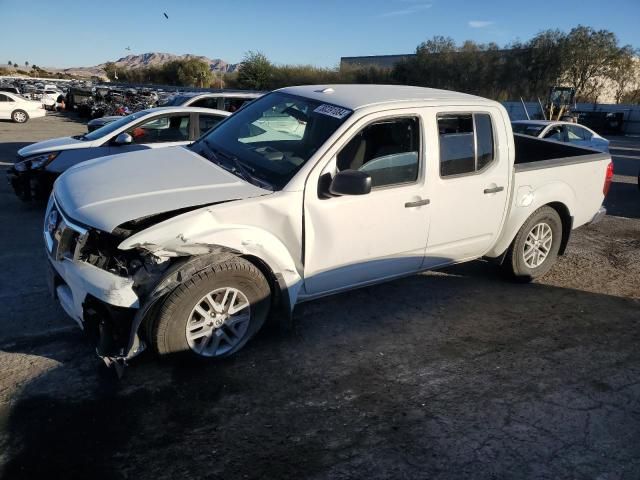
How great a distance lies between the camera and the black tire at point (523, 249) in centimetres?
480

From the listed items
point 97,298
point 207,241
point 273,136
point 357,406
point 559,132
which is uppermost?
point 559,132

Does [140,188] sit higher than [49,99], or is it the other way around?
[49,99]

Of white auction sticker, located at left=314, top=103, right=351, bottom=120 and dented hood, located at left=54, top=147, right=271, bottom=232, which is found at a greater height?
white auction sticker, located at left=314, top=103, right=351, bottom=120

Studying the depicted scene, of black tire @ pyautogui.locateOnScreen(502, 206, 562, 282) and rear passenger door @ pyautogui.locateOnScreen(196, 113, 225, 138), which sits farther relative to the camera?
rear passenger door @ pyautogui.locateOnScreen(196, 113, 225, 138)

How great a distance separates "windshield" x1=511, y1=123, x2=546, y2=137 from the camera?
449 inches

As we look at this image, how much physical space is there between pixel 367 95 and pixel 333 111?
1.41 ft

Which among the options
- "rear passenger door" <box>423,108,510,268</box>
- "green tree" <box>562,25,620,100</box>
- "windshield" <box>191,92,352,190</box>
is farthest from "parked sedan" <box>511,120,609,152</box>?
"green tree" <box>562,25,620,100</box>

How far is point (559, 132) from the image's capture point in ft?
39.0

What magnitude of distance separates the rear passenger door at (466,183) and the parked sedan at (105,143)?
176 inches

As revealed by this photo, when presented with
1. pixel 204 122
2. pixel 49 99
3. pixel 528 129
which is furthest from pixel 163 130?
pixel 49 99

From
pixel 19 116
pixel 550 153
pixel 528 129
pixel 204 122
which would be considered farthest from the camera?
pixel 19 116

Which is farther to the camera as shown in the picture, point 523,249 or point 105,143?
point 105,143

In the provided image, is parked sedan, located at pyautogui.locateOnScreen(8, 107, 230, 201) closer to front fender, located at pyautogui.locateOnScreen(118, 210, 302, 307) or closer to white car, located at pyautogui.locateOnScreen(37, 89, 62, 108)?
front fender, located at pyautogui.locateOnScreen(118, 210, 302, 307)

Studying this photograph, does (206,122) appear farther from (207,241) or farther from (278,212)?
(207,241)
